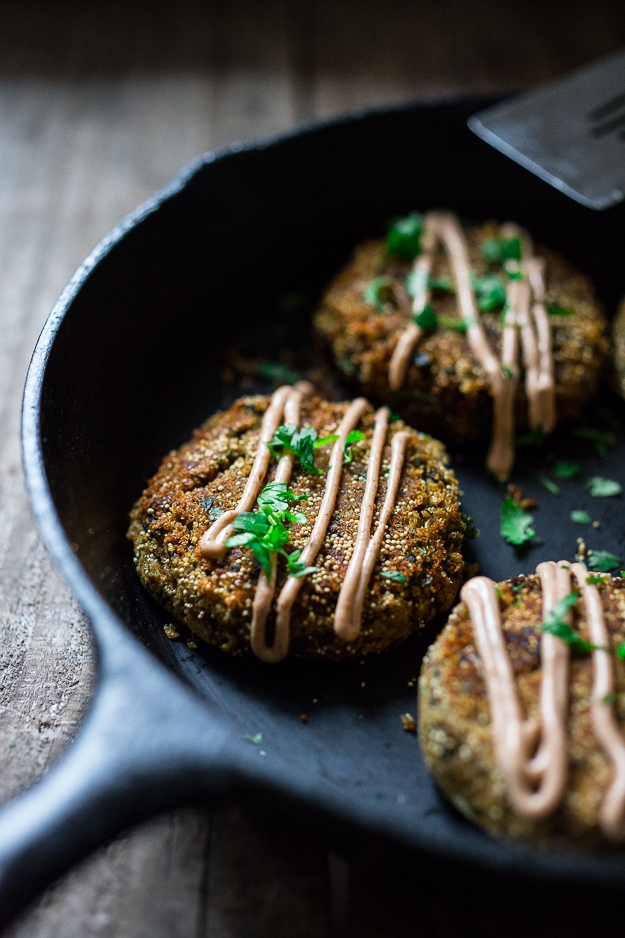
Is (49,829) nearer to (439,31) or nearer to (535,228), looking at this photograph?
→ (535,228)

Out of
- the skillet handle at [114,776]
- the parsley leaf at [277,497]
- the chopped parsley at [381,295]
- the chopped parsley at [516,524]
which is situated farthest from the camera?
the chopped parsley at [381,295]

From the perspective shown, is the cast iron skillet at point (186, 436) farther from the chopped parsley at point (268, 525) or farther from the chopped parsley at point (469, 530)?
the chopped parsley at point (268, 525)

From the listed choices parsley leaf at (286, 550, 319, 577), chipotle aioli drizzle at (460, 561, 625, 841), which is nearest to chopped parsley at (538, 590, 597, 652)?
chipotle aioli drizzle at (460, 561, 625, 841)

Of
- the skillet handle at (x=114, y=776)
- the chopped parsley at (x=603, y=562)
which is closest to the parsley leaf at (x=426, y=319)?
the chopped parsley at (x=603, y=562)

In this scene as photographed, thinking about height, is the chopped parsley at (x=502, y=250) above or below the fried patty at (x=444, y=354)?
above

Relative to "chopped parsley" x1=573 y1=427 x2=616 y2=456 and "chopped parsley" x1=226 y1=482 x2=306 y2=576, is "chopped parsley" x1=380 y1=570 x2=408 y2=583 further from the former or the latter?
"chopped parsley" x1=573 y1=427 x2=616 y2=456
